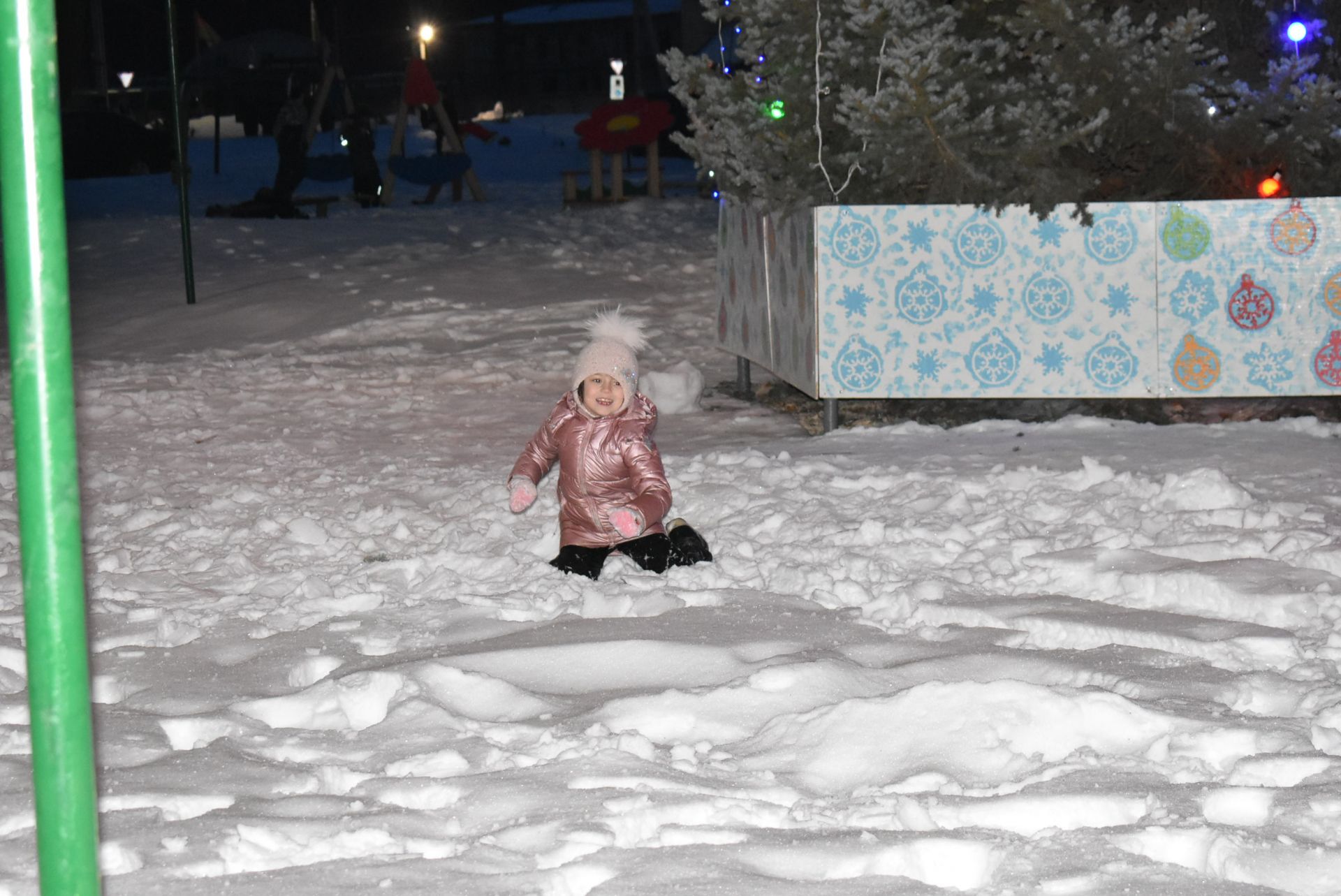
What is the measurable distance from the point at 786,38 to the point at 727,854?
5432 mm

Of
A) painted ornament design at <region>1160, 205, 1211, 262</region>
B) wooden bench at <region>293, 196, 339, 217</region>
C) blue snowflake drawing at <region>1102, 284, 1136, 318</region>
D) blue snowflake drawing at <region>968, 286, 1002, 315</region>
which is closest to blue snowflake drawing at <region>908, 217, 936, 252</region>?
blue snowflake drawing at <region>968, 286, 1002, 315</region>

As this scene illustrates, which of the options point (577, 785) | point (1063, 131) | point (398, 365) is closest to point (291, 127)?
point (398, 365)

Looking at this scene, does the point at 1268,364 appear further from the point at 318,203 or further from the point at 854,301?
the point at 318,203

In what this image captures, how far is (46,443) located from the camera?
68.4 inches

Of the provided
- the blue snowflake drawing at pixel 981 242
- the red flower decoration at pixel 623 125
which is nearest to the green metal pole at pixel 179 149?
the blue snowflake drawing at pixel 981 242

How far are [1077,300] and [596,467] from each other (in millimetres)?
2866

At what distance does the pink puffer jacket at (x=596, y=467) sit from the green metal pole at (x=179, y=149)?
6.33 metres

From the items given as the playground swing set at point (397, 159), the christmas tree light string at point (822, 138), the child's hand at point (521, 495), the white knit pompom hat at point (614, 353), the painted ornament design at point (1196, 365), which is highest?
the playground swing set at point (397, 159)

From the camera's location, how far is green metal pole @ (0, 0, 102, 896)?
1.70m

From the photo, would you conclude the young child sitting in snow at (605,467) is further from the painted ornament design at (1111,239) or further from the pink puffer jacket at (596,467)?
the painted ornament design at (1111,239)

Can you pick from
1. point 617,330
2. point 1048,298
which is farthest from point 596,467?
point 1048,298

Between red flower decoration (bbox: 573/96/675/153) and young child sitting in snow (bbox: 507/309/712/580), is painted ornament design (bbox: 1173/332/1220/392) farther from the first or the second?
red flower decoration (bbox: 573/96/675/153)

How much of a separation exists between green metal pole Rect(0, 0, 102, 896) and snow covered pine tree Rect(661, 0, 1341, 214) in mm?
5242

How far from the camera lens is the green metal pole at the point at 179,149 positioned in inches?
405
